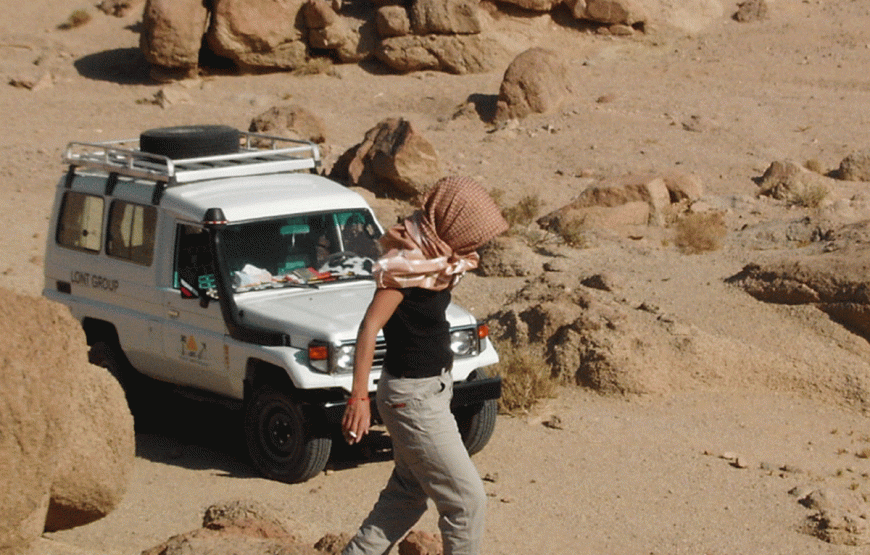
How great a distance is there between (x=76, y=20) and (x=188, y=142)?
21570 millimetres

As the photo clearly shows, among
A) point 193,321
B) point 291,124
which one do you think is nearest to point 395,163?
point 291,124

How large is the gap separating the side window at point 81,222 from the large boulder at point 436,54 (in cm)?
1696

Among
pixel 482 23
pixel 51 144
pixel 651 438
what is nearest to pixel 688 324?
pixel 651 438

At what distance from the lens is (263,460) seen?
795cm

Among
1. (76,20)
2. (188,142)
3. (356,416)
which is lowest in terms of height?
(76,20)

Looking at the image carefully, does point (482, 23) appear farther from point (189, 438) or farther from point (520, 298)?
point (189, 438)

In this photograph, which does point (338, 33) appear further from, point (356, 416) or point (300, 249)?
point (356, 416)

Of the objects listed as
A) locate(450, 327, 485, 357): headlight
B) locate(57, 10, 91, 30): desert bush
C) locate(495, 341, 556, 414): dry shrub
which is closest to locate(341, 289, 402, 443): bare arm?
locate(450, 327, 485, 357): headlight

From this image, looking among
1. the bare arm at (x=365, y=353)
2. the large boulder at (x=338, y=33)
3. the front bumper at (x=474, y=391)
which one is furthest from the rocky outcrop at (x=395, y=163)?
the bare arm at (x=365, y=353)

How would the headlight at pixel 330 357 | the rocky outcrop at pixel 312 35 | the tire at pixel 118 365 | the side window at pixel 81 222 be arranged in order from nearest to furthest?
the headlight at pixel 330 357 < the tire at pixel 118 365 < the side window at pixel 81 222 < the rocky outcrop at pixel 312 35

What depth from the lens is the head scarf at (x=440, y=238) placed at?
469 centimetres

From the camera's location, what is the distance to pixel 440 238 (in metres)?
4.80

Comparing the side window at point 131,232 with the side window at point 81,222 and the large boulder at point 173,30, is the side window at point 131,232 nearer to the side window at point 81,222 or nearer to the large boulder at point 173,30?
the side window at point 81,222

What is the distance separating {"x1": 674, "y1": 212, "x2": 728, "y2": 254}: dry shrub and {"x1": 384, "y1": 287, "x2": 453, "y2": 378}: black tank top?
989 cm
